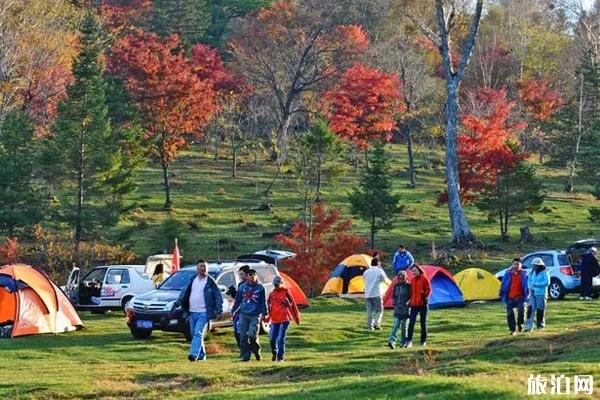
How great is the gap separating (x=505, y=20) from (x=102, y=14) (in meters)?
34.4

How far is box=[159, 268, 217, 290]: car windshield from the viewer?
926 inches

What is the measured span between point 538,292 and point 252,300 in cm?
766

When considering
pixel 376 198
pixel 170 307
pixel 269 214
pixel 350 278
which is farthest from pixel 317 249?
pixel 269 214

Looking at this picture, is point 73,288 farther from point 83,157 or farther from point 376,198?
point 376,198

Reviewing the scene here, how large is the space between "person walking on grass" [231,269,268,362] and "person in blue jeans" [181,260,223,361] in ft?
1.30

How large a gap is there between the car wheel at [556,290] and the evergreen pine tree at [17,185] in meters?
23.3

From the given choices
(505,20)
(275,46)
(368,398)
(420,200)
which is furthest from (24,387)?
(505,20)

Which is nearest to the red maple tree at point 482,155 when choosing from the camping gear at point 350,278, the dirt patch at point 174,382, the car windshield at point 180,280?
the camping gear at point 350,278

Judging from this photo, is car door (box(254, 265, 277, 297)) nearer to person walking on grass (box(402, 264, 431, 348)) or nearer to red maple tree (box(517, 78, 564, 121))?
person walking on grass (box(402, 264, 431, 348))

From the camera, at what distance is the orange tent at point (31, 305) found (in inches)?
929

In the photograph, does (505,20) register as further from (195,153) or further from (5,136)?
(5,136)

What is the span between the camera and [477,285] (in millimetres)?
31797

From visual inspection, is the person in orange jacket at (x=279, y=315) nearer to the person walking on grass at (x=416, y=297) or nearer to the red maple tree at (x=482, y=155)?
the person walking on grass at (x=416, y=297)

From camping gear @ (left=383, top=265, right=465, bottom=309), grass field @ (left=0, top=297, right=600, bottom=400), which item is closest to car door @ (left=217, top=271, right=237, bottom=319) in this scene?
grass field @ (left=0, top=297, right=600, bottom=400)
